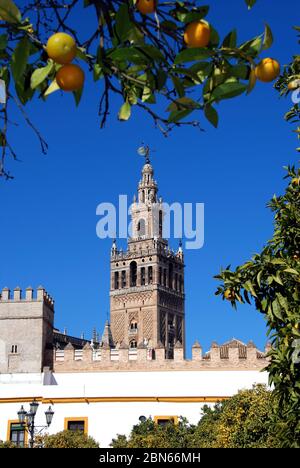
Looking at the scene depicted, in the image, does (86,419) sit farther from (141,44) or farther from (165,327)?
(165,327)

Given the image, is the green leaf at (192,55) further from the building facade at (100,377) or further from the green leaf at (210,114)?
the building facade at (100,377)

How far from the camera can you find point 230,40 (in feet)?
6.01

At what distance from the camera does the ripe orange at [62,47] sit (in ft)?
5.12

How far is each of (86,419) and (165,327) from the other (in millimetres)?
43197

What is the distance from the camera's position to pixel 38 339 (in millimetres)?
26562

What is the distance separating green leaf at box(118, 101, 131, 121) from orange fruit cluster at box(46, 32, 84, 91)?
0.29 metres

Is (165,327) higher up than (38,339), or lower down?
higher up

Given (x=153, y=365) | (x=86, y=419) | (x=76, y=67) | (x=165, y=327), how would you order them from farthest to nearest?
1. (x=165, y=327)
2. (x=153, y=365)
3. (x=86, y=419)
4. (x=76, y=67)

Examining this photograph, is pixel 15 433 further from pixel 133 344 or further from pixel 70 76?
pixel 133 344

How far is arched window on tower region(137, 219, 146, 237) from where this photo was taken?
66938 mm

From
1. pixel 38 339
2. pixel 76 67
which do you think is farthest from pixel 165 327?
pixel 76 67

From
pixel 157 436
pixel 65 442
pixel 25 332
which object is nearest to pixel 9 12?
pixel 65 442

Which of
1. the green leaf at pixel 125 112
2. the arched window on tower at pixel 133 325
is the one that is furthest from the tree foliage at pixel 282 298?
the arched window on tower at pixel 133 325

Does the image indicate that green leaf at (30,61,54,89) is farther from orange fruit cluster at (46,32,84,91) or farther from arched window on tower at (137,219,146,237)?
arched window on tower at (137,219,146,237)
